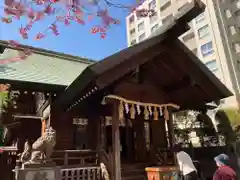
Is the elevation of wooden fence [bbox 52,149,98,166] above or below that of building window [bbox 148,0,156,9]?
below

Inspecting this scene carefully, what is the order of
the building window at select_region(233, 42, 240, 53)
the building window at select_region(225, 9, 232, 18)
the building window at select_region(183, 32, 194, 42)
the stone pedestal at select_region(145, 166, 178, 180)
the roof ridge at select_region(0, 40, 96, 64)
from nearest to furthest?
the stone pedestal at select_region(145, 166, 178, 180) → the roof ridge at select_region(0, 40, 96, 64) → the building window at select_region(233, 42, 240, 53) → the building window at select_region(225, 9, 232, 18) → the building window at select_region(183, 32, 194, 42)

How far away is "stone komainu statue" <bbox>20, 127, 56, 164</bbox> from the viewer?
231 inches

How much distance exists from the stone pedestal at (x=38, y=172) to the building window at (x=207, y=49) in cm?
2939

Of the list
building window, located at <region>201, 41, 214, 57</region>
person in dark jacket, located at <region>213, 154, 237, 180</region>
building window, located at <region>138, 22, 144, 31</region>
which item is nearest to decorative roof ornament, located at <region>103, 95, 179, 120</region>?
person in dark jacket, located at <region>213, 154, 237, 180</region>

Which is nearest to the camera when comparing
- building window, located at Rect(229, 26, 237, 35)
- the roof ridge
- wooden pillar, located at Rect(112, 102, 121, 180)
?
wooden pillar, located at Rect(112, 102, 121, 180)

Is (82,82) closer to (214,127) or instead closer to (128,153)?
(128,153)

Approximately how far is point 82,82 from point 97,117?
328cm

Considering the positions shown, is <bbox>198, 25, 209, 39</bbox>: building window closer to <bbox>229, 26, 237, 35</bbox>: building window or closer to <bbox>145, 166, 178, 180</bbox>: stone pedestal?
<bbox>229, 26, 237, 35</bbox>: building window

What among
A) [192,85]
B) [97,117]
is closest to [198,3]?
[192,85]

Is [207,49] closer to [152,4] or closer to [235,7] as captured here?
[235,7]

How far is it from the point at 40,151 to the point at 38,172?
56 centimetres

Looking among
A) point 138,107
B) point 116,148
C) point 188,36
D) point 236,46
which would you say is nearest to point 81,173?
point 116,148

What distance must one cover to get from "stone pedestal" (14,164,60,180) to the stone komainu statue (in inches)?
6.3

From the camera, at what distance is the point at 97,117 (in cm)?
912
